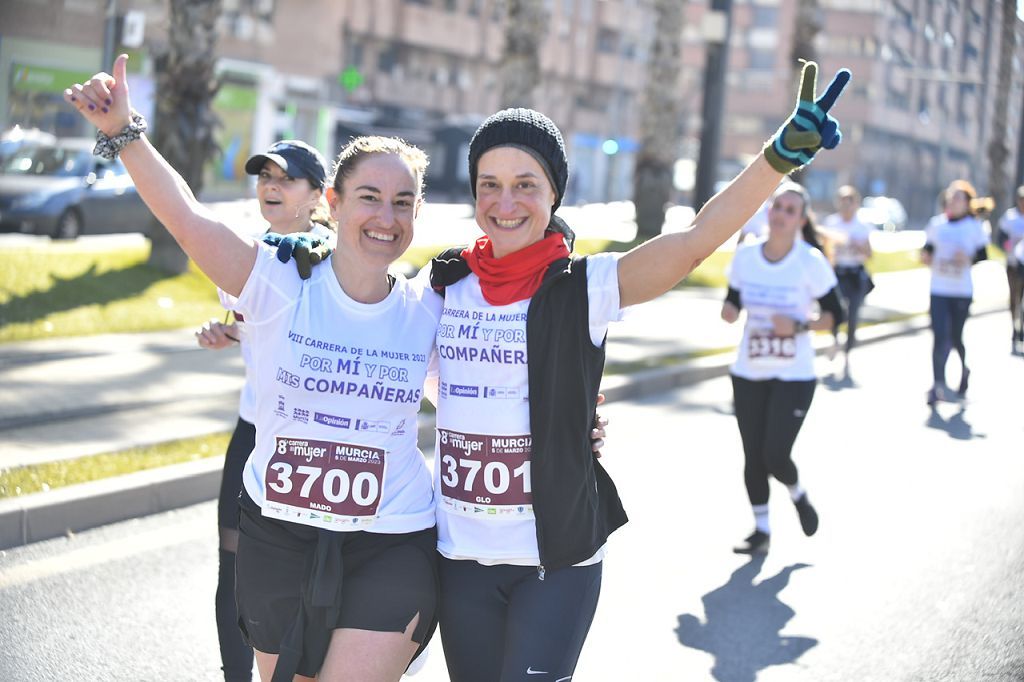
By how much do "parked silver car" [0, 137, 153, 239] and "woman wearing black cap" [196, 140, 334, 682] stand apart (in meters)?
17.5

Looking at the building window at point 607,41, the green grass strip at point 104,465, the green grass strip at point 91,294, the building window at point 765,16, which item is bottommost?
the green grass strip at point 104,465

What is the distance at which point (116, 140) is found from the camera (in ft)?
10.2

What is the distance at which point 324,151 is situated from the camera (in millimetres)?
52438

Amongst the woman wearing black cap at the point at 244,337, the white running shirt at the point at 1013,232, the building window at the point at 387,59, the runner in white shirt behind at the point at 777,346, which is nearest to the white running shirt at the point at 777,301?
the runner in white shirt behind at the point at 777,346

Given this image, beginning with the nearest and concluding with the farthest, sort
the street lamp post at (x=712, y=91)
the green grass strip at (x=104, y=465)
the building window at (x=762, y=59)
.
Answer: the green grass strip at (x=104, y=465)
the street lamp post at (x=712, y=91)
the building window at (x=762, y=59)

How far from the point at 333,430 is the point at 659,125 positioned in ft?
79.6

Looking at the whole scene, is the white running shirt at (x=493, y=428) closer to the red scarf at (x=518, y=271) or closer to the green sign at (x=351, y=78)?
the red scarf at (x=518, y=271)

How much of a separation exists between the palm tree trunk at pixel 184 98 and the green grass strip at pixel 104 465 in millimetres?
8224

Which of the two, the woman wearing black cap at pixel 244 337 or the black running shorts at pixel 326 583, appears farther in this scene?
the woman wearing black cap at pixel 244 337

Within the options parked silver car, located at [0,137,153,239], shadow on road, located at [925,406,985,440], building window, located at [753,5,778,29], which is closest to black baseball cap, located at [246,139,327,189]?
shadow on road, located at [925,406,985,440]

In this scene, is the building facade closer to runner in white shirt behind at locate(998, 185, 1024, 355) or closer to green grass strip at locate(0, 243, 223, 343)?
green grass strip at locate(0, 243, 223, 343)

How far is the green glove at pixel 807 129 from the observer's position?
121 inches

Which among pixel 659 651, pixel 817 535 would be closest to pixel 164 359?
pixel 817 535

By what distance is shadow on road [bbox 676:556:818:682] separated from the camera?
5500mm
